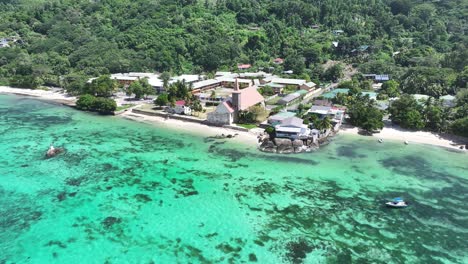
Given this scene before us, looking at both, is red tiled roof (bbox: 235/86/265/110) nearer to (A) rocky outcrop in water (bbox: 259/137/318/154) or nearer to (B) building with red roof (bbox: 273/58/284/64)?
(A) rocky outcrop in water (bbox: 259/137/318/154)

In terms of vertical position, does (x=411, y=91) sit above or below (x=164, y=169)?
above

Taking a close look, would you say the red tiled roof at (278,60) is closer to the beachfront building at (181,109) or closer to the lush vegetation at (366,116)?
the lush vegetation at (366,116)

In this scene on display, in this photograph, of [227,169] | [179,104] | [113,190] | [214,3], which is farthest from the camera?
[214,3]

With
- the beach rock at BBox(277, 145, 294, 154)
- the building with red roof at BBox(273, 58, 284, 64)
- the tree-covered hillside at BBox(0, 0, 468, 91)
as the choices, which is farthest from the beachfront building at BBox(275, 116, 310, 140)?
the building with red roof at BBox(273, 58, 284, 64)

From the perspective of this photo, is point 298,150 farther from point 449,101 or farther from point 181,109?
point 449,101

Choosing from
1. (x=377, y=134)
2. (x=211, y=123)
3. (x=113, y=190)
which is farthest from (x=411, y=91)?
(x=113, y=190)

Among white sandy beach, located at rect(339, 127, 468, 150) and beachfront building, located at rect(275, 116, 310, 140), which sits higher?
beachfront building, located at rect(275, 116, 310, 140)

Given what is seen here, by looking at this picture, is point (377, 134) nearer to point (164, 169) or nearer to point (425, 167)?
point (425, 167)
